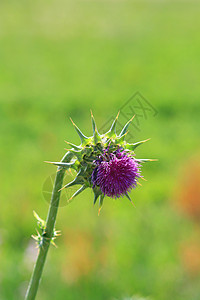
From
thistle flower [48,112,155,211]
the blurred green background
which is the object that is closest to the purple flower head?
thistle flower [48,112,155,211]

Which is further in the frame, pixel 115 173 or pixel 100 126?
pixel 100 126

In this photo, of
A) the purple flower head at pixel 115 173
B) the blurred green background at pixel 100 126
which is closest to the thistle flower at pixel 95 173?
the purple flower head at pixel 115 173

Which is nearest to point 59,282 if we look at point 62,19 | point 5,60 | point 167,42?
point 5,60

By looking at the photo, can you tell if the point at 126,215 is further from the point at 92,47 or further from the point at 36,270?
the point at 92,47

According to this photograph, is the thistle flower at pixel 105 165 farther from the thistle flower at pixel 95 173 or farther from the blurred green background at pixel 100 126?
the blurred green background at pixel 100 126

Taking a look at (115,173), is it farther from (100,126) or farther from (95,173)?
(100,126)

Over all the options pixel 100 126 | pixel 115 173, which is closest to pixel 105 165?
pixel 115 173
